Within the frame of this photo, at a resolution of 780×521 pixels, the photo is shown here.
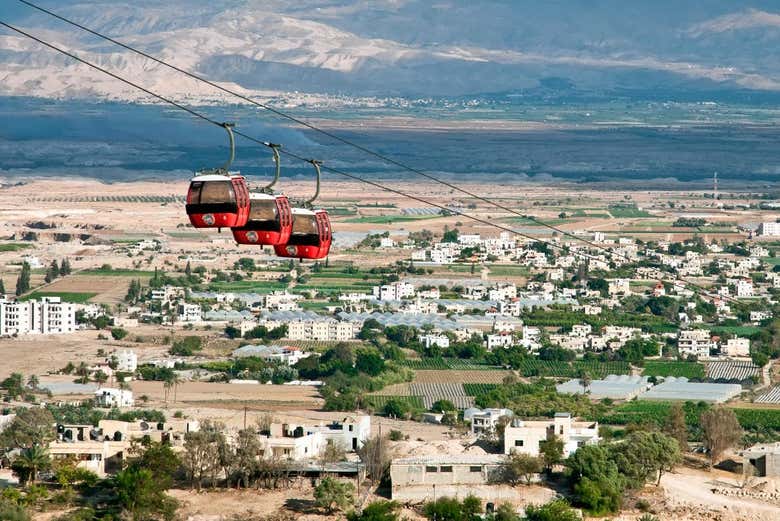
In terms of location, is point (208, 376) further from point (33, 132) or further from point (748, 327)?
point (33, 132)

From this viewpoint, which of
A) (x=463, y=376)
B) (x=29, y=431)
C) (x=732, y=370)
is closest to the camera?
(x=29, y=431)

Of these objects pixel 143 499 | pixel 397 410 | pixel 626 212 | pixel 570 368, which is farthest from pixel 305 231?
pixel 626 212

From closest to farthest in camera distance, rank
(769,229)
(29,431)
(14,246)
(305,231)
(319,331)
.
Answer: (305,231)
(29,431)
(319,331)
(14,246)
(769,229)

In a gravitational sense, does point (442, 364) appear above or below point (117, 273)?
above

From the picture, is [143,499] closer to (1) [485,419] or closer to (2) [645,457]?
(2) [645,457]

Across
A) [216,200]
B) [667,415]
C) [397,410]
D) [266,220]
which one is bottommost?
[397,410]

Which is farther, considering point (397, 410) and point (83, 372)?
point (83, 372)

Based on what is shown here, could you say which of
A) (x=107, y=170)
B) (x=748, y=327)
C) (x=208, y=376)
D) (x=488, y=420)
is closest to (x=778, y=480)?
(x=488, y=420)
